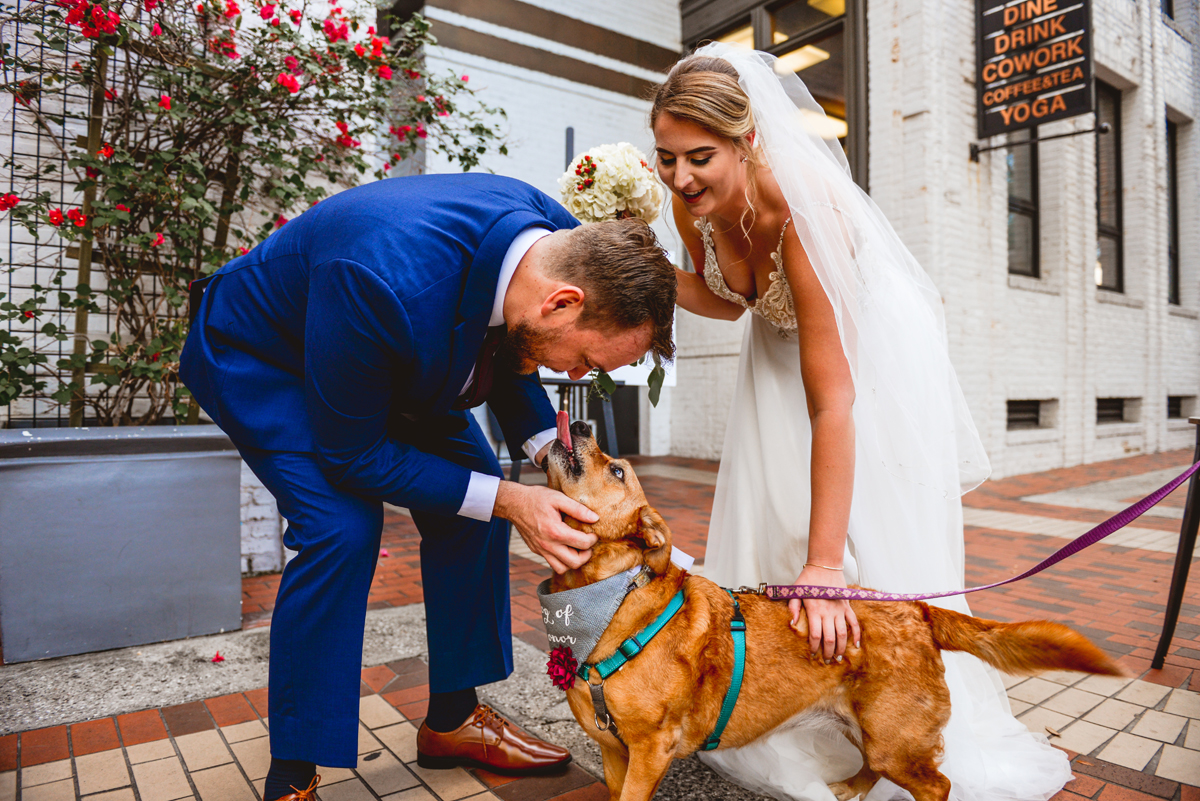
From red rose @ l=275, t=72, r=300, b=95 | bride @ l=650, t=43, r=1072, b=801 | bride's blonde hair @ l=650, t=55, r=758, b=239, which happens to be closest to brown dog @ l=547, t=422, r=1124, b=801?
bride @ l=650, t=43, r=1072, b=801

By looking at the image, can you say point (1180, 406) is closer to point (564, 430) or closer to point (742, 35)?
A: point (742, 35)

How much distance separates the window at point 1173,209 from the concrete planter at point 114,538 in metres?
15.1

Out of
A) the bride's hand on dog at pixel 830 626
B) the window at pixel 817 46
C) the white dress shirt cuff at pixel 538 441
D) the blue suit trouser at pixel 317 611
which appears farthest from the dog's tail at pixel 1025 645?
the window at pixel 817 46

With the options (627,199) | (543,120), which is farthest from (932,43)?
(627,199)

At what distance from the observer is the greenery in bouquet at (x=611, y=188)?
236 centimetres

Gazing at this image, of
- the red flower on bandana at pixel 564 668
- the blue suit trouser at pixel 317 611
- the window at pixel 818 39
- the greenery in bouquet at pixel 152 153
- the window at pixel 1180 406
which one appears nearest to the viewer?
the blue suit trouser at pixel 317 611

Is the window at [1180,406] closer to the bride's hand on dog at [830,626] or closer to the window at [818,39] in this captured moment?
the window at [818,39]

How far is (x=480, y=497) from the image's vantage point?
1.91 meters

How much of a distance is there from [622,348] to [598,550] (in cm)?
57

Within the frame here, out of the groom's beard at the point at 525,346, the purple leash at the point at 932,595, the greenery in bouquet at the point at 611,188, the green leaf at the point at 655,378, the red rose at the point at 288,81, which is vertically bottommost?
the purple leash at the point at 932,595

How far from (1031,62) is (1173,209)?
7.17 metres

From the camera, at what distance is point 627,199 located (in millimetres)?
2416

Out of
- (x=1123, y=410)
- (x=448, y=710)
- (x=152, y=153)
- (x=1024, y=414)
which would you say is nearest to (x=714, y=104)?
(x=448, y=710)

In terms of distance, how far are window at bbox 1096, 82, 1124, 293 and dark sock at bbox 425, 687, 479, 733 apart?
1213 centimetres
